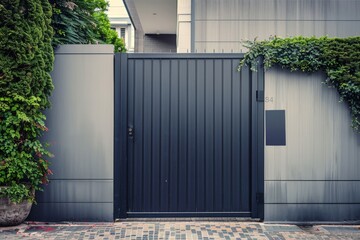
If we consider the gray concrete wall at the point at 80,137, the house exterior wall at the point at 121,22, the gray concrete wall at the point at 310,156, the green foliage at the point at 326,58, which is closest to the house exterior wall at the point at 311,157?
the gray concrete wall at the point at 310,156

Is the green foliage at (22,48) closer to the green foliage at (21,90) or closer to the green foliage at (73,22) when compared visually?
the green foliage at (21,90)

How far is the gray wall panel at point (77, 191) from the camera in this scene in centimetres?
539

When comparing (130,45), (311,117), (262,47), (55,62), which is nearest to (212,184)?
(311,117)

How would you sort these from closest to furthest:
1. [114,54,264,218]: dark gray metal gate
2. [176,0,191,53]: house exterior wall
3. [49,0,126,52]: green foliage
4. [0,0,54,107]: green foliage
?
1. [0,0,54,107]: green foliage
2. [114,54,264,218]: dark gray metal gate
3. [49,0,126,52]: green foliage
4. [176,0,191,53]: house exterior wall

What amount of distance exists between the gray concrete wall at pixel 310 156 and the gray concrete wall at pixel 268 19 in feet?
9.52

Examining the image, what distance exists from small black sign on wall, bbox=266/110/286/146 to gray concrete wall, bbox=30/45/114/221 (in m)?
2.15

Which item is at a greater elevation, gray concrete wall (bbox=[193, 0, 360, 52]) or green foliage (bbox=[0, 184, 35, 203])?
gray concrete wall (bbox=[193, 0, 360, 52])

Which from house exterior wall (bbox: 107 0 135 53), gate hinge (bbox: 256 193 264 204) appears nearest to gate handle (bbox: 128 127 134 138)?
gate hinge (bbox: 256 193 264 204)

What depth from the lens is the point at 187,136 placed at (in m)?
5.50

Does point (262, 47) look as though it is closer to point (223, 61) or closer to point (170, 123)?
point (223, 61)

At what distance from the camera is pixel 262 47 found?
5.39 m

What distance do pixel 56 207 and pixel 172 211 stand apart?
5.25 feet

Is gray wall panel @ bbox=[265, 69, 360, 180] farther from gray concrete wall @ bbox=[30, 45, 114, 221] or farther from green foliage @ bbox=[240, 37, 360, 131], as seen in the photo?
gray concrete wall @ bbox=[30, 45, 114, 221]

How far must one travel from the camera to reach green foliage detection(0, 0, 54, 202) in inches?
187
